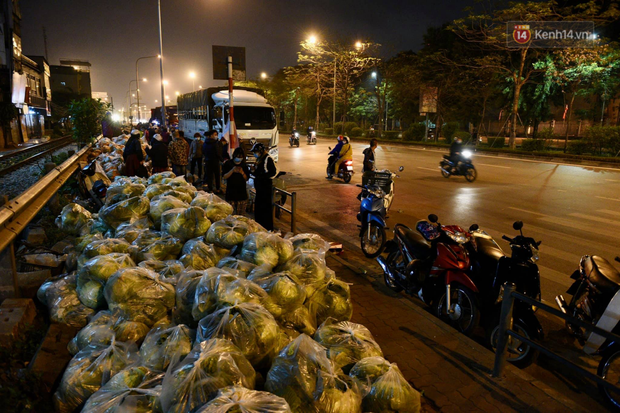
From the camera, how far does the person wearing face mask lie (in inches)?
278

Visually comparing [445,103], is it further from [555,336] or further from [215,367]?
[215,367]

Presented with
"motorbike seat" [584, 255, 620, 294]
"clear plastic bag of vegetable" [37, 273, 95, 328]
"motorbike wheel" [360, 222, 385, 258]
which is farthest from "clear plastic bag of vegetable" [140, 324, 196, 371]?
"motorbike wheel" [360, 222, 385, 258]

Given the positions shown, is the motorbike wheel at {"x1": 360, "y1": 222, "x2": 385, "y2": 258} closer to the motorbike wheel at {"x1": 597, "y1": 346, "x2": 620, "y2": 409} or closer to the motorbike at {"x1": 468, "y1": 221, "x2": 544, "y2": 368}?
the motorbike at {"x1": 468, "y1": 221, "x2": 544, "y2": 368}

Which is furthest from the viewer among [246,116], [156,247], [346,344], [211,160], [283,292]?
[246,116]

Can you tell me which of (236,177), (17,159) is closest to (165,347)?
(236,177)

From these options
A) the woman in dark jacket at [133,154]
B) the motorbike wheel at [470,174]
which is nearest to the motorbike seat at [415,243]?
the woman in dark jacket at [133,154]

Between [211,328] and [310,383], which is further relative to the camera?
[211,328]

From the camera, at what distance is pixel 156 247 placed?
156 inches

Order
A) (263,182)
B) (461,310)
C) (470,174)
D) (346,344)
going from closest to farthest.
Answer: (346,344) < (461,310) < (263,182) < (470,174)

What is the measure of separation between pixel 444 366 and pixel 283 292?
58.6 inches

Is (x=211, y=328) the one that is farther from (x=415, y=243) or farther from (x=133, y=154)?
(x=133, y=154)

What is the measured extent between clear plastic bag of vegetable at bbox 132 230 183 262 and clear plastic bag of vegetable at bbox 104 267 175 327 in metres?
0.63

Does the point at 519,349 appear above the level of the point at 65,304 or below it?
below

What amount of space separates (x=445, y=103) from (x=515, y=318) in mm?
36568
